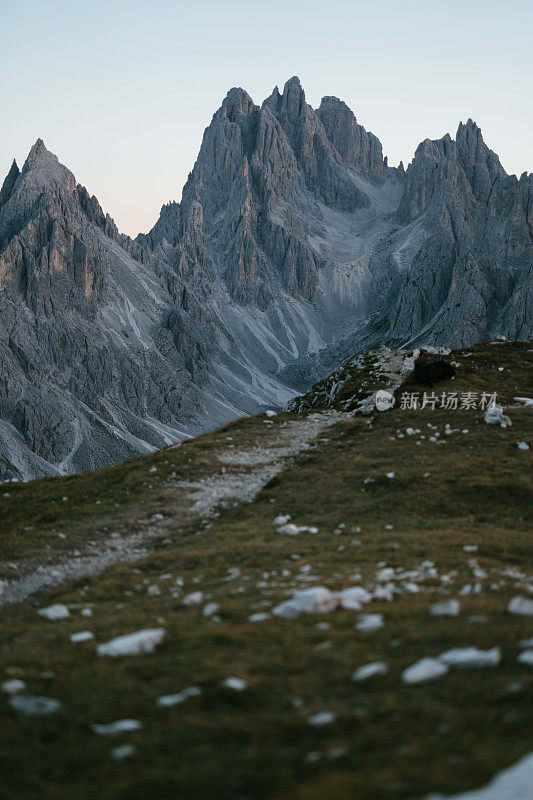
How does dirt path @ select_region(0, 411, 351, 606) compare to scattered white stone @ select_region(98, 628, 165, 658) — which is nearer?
scattered white stone @ select_region(98, 628, 165, 658)

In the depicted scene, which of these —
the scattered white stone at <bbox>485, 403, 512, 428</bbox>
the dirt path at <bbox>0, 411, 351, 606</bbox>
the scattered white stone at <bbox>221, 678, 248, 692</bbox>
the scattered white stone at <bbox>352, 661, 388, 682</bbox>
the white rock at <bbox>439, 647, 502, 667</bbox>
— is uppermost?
the scattered white stone at <bbox>485, 403, 512, 428</bbox>

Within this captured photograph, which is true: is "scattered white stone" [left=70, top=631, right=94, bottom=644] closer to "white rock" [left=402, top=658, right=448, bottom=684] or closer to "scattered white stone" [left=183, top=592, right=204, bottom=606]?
"scattered white stone" [left=183, top=592, right=204, bottom=606]

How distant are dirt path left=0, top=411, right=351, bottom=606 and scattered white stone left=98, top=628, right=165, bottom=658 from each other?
20.1 ft

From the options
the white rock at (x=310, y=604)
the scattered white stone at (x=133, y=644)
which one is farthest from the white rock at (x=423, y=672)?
the scattered white stone at (x=133, y=644)

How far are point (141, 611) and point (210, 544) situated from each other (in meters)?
5.31

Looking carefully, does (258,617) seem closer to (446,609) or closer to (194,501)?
(446,609)

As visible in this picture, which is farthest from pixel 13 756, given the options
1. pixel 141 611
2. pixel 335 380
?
pixel 335 380

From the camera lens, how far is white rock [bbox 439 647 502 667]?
5.66 metres

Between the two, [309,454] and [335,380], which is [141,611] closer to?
[309,454]

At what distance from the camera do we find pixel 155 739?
511 centimetres

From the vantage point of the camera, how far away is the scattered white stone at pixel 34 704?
5.97 m

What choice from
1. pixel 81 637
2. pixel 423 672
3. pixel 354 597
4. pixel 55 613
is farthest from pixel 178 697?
pixel 55 613

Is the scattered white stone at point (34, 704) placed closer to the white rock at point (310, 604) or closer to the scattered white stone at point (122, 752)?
the scattered white stone at point (122, 752)

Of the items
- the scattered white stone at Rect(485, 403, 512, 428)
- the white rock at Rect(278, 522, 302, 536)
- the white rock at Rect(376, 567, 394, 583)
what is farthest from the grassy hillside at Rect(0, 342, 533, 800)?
the scattered white stone at Rect(485, 403, 512, 428)
